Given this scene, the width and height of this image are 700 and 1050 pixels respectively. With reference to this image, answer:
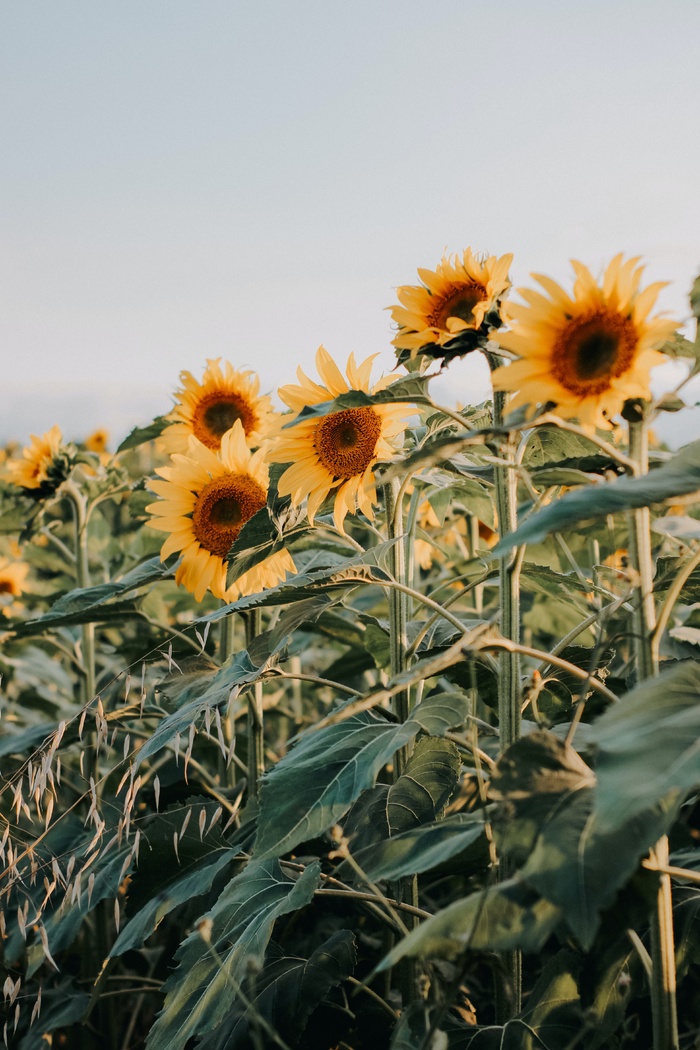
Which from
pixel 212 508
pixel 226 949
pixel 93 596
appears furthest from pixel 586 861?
pixel 93 596

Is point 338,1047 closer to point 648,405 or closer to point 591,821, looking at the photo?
point 591,821

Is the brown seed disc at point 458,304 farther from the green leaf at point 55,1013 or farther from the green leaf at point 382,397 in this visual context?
the green leaf at point 55,1013

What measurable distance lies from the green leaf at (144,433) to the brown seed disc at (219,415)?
88 millimetres

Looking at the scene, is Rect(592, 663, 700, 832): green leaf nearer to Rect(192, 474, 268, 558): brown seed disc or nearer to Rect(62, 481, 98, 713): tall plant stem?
Rect(192, 474, 268, 558): brown seed disc

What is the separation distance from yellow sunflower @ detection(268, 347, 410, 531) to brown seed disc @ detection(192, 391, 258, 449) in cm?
83

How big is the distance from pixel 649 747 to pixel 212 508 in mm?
1205

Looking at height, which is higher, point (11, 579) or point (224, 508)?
point (224, 508)

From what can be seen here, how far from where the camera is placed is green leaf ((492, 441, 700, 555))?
31.0 inches

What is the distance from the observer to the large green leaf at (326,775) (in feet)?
3.43

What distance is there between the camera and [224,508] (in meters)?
1.80

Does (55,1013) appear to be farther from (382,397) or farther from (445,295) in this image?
(445,295)

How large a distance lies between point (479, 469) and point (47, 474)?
5.45 feet

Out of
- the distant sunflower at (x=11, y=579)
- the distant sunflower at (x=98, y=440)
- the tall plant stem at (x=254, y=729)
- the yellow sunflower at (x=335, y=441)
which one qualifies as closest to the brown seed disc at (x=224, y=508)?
the tall plant stem at (x=254, y=729)

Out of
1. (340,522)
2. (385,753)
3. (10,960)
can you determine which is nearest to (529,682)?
(385,753)
